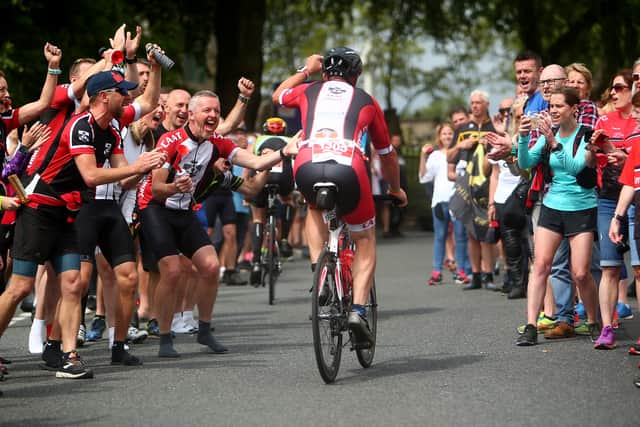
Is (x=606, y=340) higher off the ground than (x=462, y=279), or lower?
higher

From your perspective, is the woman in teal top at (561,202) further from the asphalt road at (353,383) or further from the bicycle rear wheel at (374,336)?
the bicycle rear wheel at (374,336)

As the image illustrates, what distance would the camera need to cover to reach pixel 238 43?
1074 inches

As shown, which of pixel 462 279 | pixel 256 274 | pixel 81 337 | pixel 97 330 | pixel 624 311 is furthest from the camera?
pixel 462 279

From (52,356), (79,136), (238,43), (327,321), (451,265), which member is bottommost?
(451,265)

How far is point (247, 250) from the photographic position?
21.5m

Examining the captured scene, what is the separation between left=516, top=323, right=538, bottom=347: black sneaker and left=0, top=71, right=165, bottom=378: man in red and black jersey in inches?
135

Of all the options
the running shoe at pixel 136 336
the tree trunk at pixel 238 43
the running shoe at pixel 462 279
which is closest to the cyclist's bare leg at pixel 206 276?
the running shoe at pixel 136 336

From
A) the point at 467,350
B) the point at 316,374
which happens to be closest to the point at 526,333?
the point at 467,350

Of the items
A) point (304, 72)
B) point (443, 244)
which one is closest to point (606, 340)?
point (304, 72)

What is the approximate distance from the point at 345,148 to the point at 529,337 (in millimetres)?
2705

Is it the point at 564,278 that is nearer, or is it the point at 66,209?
the point at 66,209

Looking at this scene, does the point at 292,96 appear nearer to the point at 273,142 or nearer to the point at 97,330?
the point at 97,330

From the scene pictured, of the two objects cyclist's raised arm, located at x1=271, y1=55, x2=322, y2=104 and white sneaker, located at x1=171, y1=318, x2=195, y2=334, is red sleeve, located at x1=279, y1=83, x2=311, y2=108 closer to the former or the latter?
cyclist's raised arm, located at x1=271, y1=55, x2=322, y2=104

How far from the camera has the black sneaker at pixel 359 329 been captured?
28.0 feet
